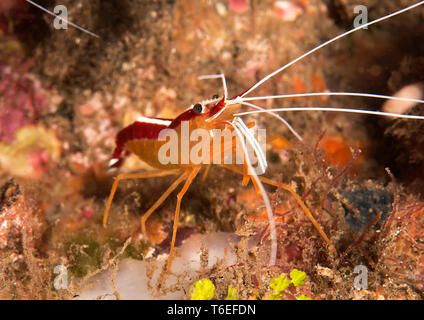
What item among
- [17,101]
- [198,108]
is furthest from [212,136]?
[17,101]

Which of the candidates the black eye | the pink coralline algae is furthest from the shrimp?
the pink coralline algae

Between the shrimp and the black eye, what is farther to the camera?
the black eye

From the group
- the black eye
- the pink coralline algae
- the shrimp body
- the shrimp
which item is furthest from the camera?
the pink coralline algae

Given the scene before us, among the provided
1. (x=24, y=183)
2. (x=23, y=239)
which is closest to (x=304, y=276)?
(x=23, y=239)

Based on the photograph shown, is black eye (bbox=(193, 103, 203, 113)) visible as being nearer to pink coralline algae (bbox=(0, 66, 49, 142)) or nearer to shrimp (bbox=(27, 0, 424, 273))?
shrimp (bbox=(27, 0, 424, 273))

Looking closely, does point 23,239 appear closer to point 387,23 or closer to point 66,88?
point 66,88

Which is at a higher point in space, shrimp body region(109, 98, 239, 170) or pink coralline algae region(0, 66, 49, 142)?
pink coralline algae region(0, 66, 49, 142)

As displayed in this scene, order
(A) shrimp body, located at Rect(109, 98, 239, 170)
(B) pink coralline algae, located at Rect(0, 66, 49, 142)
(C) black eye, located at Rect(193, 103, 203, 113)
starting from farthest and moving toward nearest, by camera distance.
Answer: (B) pink coralline algae, located at Rect(0, 66, 49, 142)
(A) shrimp body, located at Rect(109, 98, 239, 170)
(C) black eye, located at Rect(193, 103, 203, 113)

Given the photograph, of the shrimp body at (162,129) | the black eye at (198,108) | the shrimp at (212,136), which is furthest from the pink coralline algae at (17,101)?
the black eye at (198,108)
